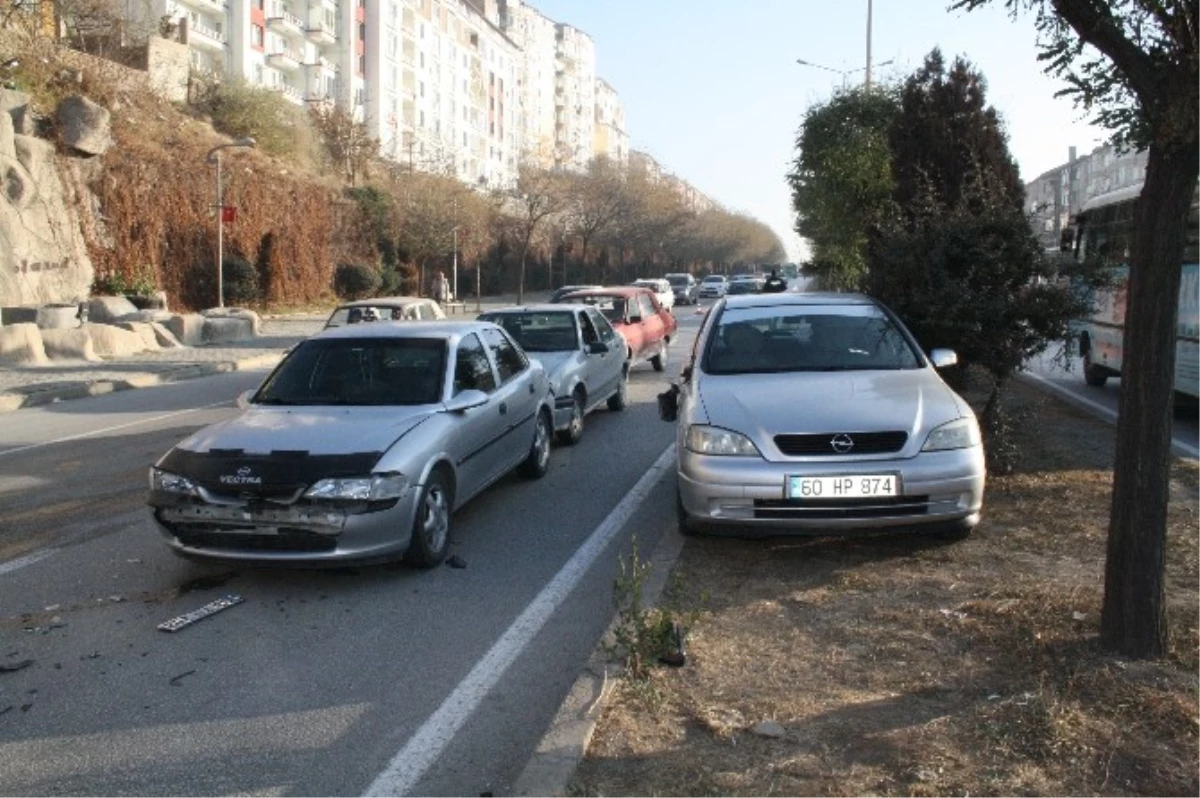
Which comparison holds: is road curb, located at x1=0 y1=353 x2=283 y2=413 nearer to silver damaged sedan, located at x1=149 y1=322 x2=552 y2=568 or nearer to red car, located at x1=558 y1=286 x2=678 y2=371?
red car, located at x1=558 y1=286 x2=678 y2=371

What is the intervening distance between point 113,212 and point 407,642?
3199 centimetres

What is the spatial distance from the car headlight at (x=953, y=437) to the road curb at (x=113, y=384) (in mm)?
11207

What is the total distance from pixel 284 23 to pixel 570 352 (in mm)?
72580

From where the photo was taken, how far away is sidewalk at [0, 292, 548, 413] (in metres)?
16.4

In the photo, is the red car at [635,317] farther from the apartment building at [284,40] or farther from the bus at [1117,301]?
the apartment building at [284,40]

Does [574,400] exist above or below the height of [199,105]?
below

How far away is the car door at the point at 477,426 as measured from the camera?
6.98 metres

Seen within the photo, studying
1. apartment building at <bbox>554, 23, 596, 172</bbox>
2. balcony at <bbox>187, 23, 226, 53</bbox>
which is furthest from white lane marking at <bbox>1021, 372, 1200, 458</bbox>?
apartment building at <bbox>554, 23, 596, 172</bbox>

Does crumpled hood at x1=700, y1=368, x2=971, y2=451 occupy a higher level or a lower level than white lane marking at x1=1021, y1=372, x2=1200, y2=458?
higher

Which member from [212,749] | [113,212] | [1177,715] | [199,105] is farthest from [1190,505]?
[199,105]

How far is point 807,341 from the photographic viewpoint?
7723mm

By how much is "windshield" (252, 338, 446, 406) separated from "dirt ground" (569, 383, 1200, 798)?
2.22 metres

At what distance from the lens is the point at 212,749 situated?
157 inches

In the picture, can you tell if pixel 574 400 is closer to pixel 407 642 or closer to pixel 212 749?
pixel 407 642
